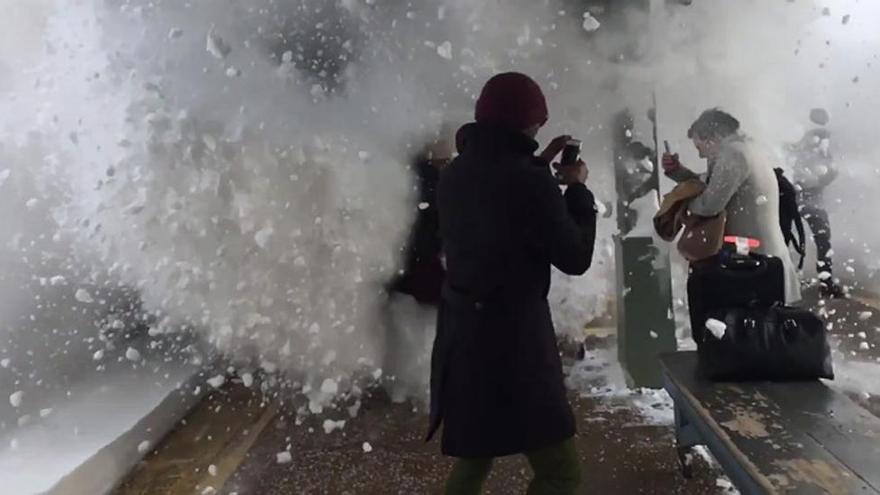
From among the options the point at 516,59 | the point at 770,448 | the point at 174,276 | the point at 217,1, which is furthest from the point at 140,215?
the point at 770,448

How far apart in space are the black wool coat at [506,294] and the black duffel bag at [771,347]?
1.09 metres

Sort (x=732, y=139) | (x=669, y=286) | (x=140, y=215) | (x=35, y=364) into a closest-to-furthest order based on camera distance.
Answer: (x=732, y=139) → (x=35, y=364) → (x=140, y=215) → (x=669, y=286)

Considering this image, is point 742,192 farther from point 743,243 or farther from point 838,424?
point 838,424

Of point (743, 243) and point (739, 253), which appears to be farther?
point (743, 243)

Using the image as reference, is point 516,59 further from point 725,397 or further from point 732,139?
point 725,397

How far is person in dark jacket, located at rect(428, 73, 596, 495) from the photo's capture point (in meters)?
2.40

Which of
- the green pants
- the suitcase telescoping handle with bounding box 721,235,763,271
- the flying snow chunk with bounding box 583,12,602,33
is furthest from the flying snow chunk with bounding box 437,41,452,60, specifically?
the green pants

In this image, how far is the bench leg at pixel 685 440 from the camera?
11.4ft

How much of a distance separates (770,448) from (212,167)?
3557 mm

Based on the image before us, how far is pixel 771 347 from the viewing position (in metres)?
3.24

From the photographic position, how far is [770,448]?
2.56m

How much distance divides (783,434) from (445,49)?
3.41 m

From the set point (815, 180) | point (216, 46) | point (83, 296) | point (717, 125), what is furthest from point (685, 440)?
point (815, 180)

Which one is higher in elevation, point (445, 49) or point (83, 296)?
point (445, 49)
